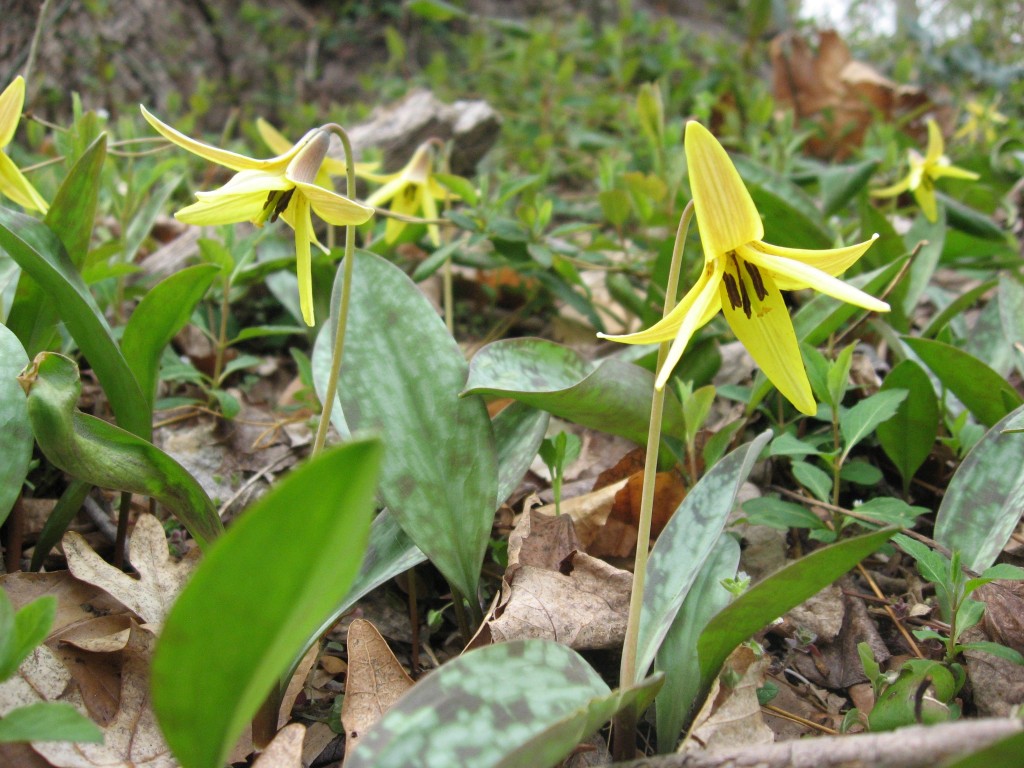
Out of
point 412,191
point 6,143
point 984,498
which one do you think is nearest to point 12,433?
point 6,143

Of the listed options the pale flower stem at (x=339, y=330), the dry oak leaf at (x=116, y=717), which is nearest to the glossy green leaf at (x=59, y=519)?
the dry oak leaf at (x=116, y=717)

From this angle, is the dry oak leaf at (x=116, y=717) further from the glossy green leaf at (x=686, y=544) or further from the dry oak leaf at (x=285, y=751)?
the glossy green leaf at (x=686, y=544)

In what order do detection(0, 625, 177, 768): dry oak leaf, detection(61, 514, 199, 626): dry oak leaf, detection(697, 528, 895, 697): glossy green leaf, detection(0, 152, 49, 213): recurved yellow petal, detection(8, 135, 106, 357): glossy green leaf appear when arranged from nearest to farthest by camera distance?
detection(697, 528, 895, 697): glossy green leaf
detection(0, 625, 177, 768): dry oak leaf
detection(61, 514, 199, 626): dry oak leaf
detection(8, 135, 106, 357): glossy green leaf
detection(0, 152, 49, 213): recurved yellow petal

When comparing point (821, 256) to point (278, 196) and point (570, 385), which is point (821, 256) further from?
point (278, 196)

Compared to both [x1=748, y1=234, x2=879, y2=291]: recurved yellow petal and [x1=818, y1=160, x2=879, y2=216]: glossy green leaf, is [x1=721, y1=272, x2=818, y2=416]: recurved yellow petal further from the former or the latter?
[x1=818, y1=160, x2=879, y2=216]: glossy green leaf

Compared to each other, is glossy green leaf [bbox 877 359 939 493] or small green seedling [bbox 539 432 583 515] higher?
glossy green leaf [bbox 877 359 939 493]

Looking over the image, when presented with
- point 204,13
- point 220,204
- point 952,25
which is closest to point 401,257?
point 220,204

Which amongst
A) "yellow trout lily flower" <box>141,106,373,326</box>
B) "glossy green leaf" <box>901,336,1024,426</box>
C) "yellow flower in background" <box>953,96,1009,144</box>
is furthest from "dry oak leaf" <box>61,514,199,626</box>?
"yellow flower in background" <box>953,96,1009,144</box>
